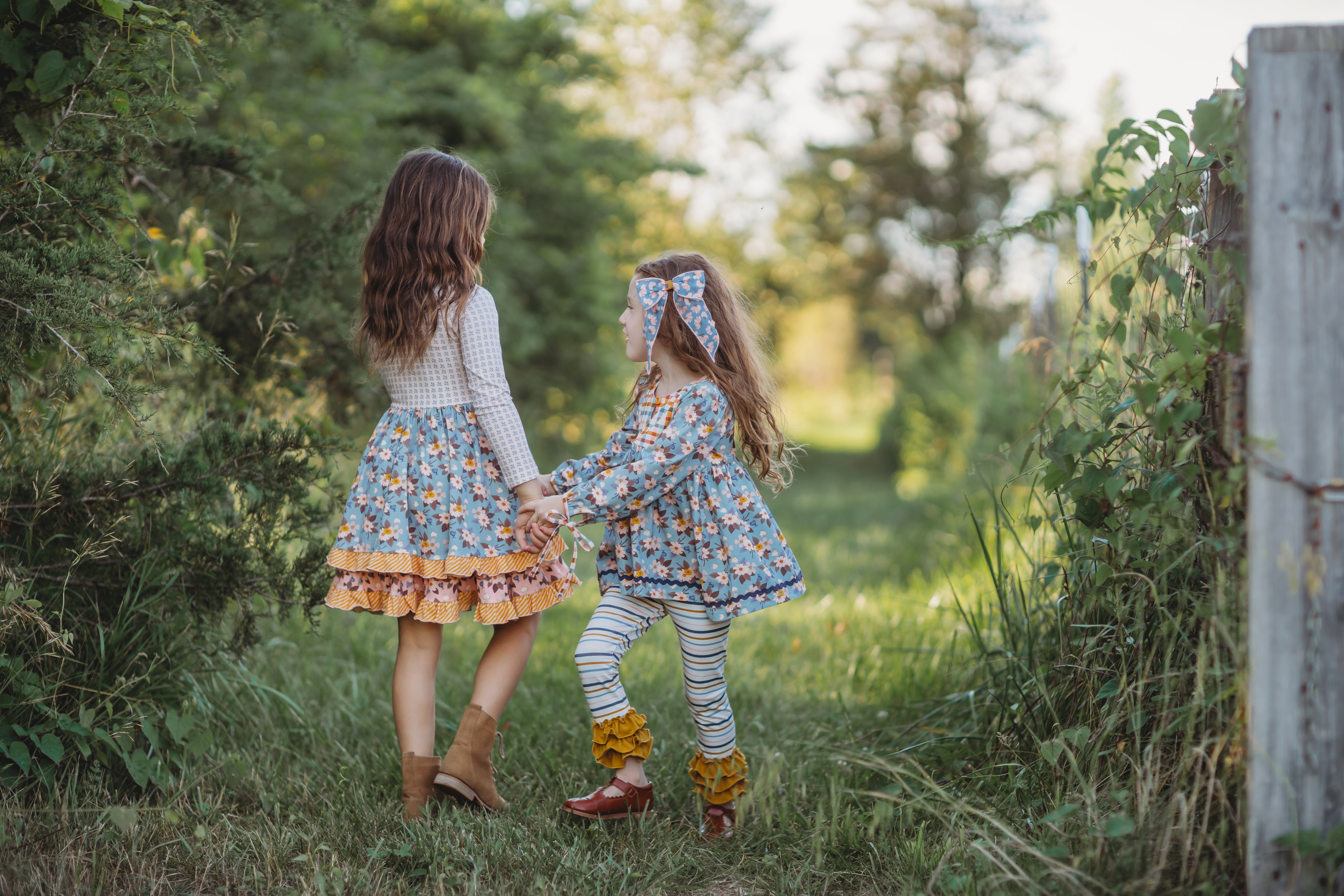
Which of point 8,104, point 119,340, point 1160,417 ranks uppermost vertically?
point 8,104

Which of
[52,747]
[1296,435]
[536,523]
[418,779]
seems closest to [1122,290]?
[1296,435]

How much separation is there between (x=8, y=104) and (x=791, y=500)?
9.55 metres

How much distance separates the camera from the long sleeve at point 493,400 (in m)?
2.66

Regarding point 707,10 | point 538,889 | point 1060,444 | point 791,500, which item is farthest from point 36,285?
point 707,10

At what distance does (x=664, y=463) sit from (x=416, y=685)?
3.10 feet

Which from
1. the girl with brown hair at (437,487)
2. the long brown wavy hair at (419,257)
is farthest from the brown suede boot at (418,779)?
the long brown wavy hair at (419,257)

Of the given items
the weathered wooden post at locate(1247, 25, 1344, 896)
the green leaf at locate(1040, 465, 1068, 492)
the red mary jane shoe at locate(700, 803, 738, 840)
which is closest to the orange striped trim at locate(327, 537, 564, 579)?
the red mary jane shoe at locate(700, 803, 738, 840)

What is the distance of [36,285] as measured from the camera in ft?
7.59

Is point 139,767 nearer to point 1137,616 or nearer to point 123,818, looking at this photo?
point 123,818

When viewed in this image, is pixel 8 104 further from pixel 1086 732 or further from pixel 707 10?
pixel 707 10

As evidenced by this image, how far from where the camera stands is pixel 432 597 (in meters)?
2.64

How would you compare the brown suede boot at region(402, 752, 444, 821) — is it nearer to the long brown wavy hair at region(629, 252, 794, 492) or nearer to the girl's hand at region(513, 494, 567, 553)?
the girl's hand at region(513, 494, 567, 553)

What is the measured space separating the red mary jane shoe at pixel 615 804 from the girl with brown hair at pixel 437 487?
0.27m

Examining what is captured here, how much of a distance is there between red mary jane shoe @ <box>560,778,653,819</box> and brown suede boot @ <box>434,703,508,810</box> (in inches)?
8.6
